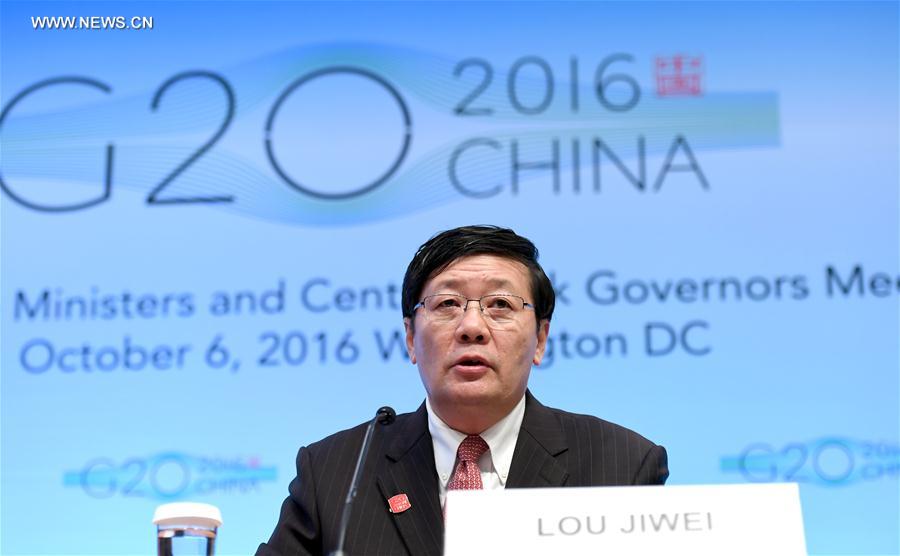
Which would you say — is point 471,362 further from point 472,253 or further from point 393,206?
point 393,206

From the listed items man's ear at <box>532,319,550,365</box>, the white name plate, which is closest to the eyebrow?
man's ear at <box>532,319,550,365</box>

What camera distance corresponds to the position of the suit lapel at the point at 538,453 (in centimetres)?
239

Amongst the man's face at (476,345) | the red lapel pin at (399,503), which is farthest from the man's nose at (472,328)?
the red lapel pin at (399,503)

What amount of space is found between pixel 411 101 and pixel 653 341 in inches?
45.3

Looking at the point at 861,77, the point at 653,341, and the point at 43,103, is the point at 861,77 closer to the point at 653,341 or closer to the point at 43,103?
the point at 653,341

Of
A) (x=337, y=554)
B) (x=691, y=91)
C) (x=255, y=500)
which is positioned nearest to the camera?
(x=337, y=554)

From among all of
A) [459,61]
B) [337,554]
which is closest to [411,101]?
[459,61]

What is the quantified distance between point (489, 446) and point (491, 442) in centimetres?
1

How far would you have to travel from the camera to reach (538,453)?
96.6 inches

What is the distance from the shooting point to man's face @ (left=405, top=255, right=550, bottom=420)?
2.46 m

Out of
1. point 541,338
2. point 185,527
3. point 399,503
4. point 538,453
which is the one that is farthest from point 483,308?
point 185,527

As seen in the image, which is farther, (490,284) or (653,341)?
(653,341)

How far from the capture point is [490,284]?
2545mm

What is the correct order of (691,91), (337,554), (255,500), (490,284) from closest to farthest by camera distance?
(337,554), (490,284), (255,500), (691,91)
